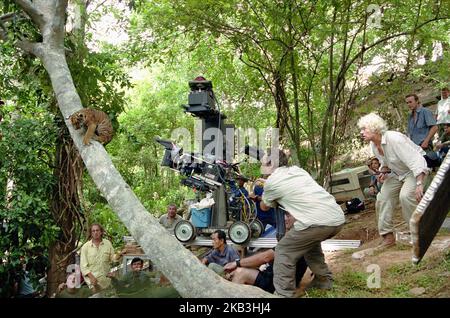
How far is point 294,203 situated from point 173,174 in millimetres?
10971

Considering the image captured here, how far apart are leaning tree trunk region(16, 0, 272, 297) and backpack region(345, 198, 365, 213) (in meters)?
5.95

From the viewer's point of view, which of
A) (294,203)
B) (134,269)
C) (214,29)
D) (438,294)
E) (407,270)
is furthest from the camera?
(214,29)

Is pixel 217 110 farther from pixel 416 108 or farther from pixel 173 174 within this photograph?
pixel 173 174

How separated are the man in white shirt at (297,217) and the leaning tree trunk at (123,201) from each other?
0.40 metres

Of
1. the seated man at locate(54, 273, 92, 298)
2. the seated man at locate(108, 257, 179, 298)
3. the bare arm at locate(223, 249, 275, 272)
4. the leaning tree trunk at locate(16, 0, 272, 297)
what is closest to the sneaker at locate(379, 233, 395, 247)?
the bare arm at locate(223, 249, 275, 272)

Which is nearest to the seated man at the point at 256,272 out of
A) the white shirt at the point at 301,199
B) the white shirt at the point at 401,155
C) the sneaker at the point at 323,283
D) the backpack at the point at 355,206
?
the sneaker at the point at 323,283

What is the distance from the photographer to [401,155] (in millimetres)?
4352

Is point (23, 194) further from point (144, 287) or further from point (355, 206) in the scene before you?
point (355, 206)

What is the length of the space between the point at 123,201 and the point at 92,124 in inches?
41.3

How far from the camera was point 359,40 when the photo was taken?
9.05 meters

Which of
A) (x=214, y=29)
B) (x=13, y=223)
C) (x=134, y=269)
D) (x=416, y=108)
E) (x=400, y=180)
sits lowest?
(x=134, y=269)

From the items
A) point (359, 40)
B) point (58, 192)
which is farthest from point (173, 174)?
point (58, 192)

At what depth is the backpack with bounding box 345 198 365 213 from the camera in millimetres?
8953

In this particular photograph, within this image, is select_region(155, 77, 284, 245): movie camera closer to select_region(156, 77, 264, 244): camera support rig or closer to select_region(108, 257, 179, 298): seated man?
select_region(156, 77, 264, 244): camera support rig
